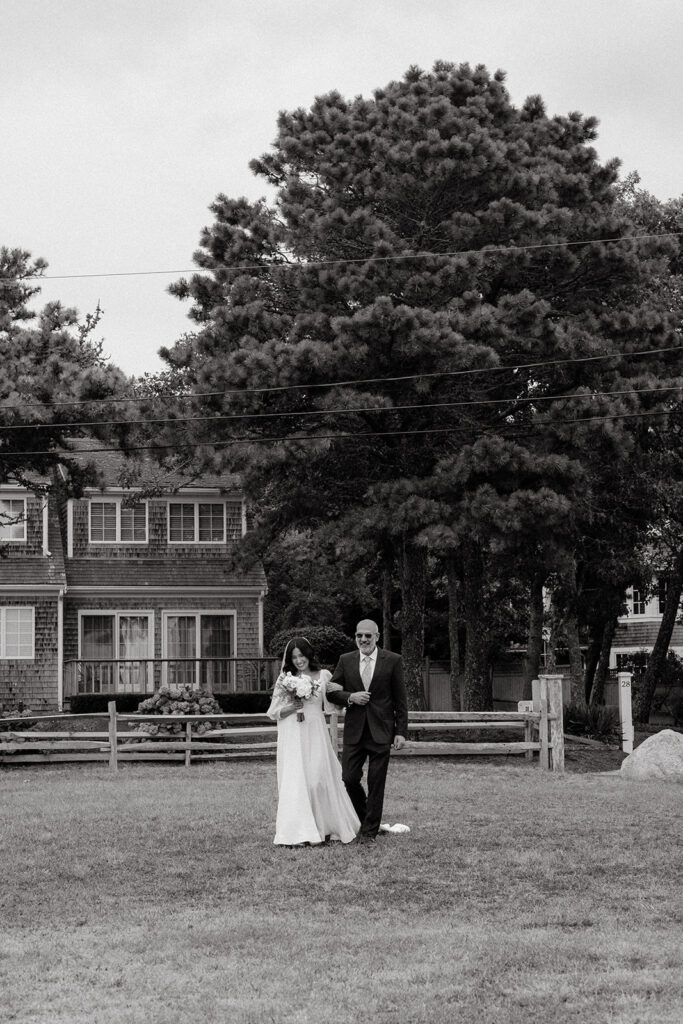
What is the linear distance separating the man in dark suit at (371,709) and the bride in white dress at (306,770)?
18 centimetres

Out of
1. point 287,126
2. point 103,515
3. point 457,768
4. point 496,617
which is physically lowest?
point 457,768

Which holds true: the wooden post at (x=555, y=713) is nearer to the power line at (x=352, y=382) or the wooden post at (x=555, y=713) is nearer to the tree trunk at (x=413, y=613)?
the power line at (x=352, y=382)

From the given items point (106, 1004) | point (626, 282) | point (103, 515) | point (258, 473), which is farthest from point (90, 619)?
point (106, 1004)

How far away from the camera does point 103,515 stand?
38625 millimetres

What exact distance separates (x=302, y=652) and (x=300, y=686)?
330 millimetres

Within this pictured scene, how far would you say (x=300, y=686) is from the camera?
41.2 ft

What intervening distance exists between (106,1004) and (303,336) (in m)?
23.2

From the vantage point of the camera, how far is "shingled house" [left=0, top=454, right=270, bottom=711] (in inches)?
1441

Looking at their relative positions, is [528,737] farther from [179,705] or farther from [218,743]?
[179,705]

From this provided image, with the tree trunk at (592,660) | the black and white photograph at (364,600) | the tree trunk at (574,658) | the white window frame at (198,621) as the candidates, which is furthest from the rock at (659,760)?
the tree trunk at (592,660)

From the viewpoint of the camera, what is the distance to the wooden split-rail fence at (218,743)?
2230 cm

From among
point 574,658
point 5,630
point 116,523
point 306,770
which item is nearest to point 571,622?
point 574,658

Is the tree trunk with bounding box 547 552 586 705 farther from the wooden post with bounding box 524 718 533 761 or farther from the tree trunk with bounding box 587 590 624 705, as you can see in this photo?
the wooden post with bounding box 524 718 533 761

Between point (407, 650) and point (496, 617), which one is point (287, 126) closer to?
point (407, 650)
